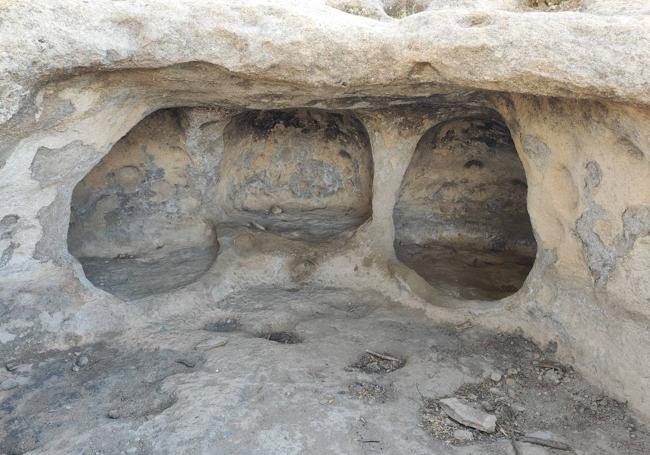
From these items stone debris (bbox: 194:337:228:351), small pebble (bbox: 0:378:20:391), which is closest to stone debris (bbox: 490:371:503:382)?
stone debris (bbox: 194:337:228:351)

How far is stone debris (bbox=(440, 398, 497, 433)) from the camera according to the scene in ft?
8.53

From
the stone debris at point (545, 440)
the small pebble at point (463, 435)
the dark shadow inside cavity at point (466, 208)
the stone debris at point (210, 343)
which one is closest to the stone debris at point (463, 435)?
the small pebble at point (463, 435)

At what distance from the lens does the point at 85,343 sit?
3213mm

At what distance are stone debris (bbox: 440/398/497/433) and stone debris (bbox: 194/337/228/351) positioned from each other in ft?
3.98

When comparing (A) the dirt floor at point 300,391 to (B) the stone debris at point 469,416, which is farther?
(B) the stone debris at point 469,416

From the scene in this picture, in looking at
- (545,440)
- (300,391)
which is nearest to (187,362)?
(300,391)

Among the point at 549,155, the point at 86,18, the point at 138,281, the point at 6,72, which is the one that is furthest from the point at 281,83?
the point at 138,281

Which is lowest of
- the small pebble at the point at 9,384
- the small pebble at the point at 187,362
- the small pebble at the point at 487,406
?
the small pebble at the point at 9,384

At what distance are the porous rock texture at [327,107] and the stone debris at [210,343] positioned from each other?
1.19ft

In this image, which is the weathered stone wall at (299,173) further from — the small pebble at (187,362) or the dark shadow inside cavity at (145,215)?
the small pebble at (187,362)

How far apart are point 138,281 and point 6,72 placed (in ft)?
5.76

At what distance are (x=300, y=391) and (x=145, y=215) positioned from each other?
2055 millimetres

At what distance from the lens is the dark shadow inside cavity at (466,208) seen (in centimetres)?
434

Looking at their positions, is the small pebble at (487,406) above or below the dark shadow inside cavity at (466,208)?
below
